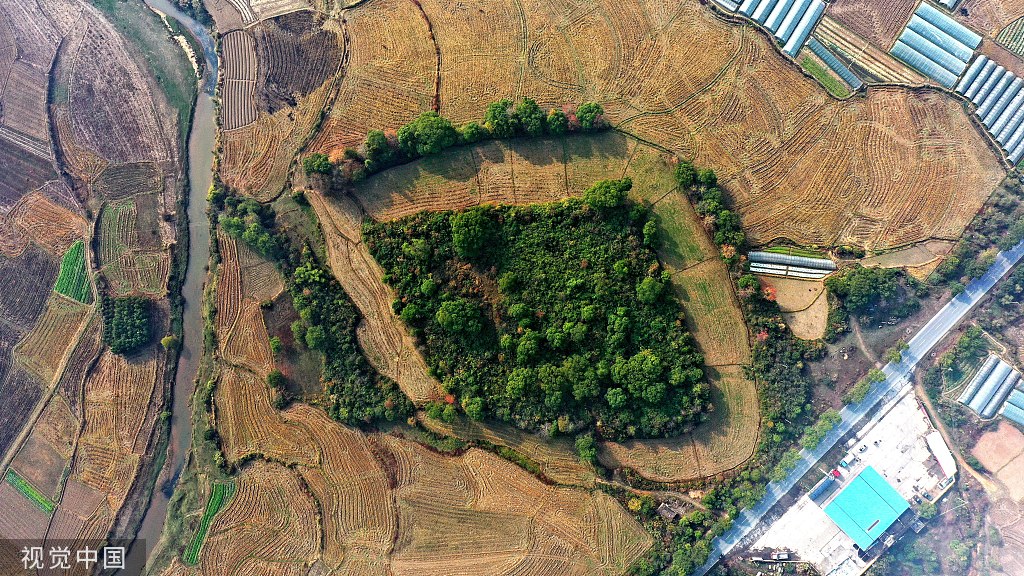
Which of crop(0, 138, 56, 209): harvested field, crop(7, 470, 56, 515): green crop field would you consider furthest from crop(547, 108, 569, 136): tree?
crop(7, 470, 56, 515): green crop field

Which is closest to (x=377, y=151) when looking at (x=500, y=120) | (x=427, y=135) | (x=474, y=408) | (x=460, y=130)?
(x=427, y=135)

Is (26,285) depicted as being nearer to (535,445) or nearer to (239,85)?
(239,85)

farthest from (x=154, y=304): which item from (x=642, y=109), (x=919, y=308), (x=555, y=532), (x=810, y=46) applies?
(x=919, y=308)

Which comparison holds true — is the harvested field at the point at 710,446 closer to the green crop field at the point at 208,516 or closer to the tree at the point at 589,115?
the tree at the point at 589,115

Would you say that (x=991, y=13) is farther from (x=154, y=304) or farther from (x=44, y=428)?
(x=44, y=428)

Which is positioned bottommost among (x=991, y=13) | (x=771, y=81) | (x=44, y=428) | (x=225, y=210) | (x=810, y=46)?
(x=44, y=428)

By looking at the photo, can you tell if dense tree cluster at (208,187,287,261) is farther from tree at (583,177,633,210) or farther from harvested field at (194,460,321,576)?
tree at (583,177,633,210)

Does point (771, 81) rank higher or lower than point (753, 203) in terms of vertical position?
higher
